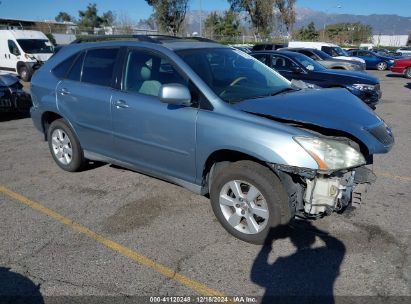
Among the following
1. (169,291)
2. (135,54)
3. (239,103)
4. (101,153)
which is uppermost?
(135,54)

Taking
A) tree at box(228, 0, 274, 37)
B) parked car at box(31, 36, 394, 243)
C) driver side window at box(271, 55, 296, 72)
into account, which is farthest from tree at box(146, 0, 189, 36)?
parked car at box(31, 36, 394, 243)

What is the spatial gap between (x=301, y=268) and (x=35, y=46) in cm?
1786

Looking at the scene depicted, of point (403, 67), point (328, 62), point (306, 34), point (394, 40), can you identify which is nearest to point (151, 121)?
point (328, 62)

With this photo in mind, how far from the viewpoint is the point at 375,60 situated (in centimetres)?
2666

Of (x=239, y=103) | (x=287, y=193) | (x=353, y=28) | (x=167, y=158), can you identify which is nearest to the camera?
(x=287, y=193)

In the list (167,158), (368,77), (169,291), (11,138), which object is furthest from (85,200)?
(368,77)

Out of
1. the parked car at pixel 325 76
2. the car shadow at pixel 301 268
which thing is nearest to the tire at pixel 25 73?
the parked car at pixel 325 76

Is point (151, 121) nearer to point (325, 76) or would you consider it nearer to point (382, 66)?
point (325, 76)

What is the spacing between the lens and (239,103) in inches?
143

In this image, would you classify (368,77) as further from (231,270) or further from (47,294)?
(47,294)

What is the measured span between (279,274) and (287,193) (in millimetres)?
650

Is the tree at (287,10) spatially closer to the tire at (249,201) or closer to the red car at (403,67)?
the red car at (403,67)

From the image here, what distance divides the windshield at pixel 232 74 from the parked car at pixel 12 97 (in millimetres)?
6414

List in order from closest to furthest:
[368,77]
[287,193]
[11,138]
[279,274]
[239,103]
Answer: [279,274] < [287,193] < [239,103] < [11,138] < [368,77]
